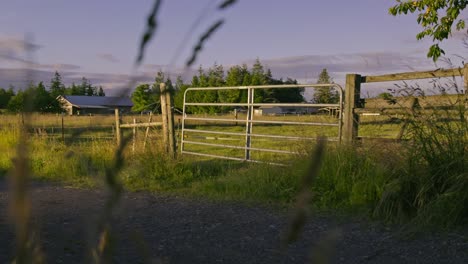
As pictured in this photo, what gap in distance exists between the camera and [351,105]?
8.94 metres

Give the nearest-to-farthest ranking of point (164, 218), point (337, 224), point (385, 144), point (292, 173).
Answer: point (337, 224) < point (164, 218) < point (385, 144) < point (292, 173)

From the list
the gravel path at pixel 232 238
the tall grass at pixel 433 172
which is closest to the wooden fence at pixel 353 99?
the tall grass at pixel 433 172

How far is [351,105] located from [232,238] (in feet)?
14.2

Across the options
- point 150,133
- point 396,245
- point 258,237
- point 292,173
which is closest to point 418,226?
point 396,245

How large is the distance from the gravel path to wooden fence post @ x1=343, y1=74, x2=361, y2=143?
283 centimetres

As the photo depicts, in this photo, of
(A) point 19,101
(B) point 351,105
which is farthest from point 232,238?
(A) point 19,101

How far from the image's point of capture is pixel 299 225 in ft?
1.96

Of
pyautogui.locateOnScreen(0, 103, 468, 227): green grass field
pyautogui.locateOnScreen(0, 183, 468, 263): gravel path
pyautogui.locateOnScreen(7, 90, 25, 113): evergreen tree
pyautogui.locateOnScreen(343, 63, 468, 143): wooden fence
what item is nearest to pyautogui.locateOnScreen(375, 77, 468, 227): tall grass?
pyautogui.locateOnScreen(0, 103, 468, 227): green grass field

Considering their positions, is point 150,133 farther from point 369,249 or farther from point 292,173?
point 369,249

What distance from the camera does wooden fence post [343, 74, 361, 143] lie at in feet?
29.3

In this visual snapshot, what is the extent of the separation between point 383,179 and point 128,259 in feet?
11.2

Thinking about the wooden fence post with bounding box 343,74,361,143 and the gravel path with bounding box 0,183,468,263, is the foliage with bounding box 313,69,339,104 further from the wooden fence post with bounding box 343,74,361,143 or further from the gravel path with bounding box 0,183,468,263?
the gravel path with bounding box 0,183,468,263

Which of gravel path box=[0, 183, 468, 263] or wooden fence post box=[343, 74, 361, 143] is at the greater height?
wooden fence post box=[343, 74, 361, 143]

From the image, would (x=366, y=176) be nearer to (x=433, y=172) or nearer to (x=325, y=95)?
(x=433, y=172)
